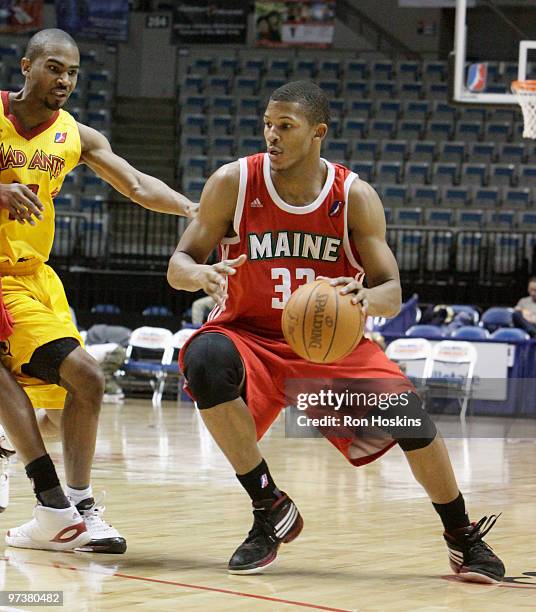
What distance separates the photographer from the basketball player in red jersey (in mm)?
4043

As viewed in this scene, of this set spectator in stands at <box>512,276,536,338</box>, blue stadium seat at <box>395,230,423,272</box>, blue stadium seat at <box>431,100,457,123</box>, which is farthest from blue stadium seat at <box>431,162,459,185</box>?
spectator in stands at <box>512,276,536,338</box>

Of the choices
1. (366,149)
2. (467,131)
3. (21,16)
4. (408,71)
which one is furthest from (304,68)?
(21,16)

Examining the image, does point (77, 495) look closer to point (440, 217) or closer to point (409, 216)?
point (409, 216)

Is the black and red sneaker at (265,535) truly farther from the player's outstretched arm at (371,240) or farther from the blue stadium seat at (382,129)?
the blue stadium seat at (382,129)

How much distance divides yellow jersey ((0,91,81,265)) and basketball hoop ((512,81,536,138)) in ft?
24.3

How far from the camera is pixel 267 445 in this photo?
9.84 meters

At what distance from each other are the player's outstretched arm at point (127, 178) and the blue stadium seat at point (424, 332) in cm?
951

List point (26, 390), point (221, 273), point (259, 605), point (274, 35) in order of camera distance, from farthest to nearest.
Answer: point (274, 35), point (26, 390), point (221, 273), point (259, 605)

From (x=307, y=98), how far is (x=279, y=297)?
2.41 ft

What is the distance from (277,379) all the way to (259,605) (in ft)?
3.24

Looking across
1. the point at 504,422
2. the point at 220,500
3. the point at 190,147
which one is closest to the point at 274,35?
the point at 190,147

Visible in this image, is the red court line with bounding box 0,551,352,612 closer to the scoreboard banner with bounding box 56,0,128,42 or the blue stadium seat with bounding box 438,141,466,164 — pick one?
the blue stadium seat with bounding box 438,141,466,164

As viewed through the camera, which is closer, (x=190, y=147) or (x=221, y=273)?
(x=221, y=273)

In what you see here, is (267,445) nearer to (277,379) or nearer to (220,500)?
(220,500)
